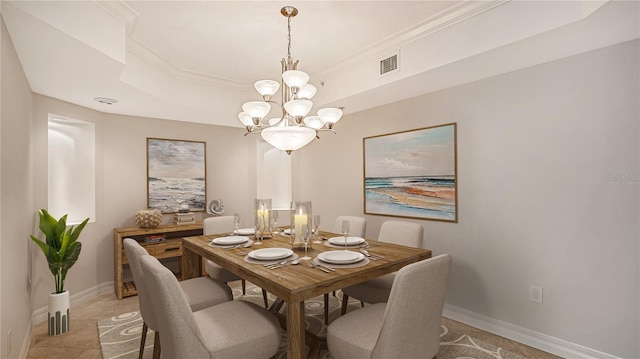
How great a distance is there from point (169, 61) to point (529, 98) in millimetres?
3405

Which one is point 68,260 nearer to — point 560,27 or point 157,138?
point 157,138

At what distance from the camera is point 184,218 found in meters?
4.16

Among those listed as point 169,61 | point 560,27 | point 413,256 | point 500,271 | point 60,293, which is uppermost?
point 169,61

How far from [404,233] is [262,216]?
4.06ft

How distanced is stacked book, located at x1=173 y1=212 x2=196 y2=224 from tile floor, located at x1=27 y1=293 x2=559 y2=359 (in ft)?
3.71

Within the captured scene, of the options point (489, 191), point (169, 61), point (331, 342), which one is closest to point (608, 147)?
point (489, 191)

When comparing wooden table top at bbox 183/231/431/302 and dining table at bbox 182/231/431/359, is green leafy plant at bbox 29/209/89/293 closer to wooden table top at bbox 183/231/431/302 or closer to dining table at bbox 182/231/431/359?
dining table at bbox 182/231/431/359

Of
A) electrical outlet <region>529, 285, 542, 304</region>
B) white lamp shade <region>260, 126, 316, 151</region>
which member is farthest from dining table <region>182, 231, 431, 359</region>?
electrical outlet <region>529, 285, 542, 304</region>

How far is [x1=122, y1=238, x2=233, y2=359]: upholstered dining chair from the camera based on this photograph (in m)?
1.95

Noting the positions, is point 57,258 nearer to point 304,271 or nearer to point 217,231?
point 217,231

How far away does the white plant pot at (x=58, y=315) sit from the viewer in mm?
2740

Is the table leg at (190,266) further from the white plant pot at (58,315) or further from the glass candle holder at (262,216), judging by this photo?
the white plant pot at (58,315)

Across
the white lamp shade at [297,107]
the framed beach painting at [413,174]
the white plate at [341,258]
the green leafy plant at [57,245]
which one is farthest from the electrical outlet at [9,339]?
the framed beach painting at [413,174]

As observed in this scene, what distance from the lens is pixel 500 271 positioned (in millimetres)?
2707
